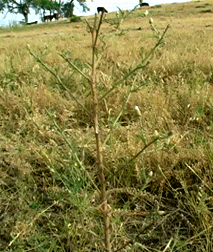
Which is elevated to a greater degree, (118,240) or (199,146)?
(199,146)

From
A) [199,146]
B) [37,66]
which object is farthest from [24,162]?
[37,66]

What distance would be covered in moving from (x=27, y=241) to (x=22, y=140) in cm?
113

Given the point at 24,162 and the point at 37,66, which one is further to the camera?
the point at 37,66

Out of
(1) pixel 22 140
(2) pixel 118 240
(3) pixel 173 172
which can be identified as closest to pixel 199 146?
(3) pixel 173 172

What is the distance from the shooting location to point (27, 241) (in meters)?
1.48

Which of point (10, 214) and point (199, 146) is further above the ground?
point (199, 146)

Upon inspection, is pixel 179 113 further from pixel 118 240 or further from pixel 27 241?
pixel 27 241

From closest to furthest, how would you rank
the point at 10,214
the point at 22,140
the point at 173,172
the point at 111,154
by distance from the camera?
the point at 10,214 < the point at 173,172 < the point at 111,154 < the point at 22,140

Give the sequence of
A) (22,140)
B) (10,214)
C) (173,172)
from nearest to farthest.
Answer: (10,214) → (173,172) → (22,140)

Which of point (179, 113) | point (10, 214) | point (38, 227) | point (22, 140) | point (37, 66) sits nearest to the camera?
point (38, 227)

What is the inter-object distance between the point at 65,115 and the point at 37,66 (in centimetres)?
153

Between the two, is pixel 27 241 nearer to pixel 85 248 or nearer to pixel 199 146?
pixel 85 248

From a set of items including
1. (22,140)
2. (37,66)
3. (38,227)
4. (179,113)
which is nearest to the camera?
(38,227)

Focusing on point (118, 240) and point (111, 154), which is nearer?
point (118, 240)
